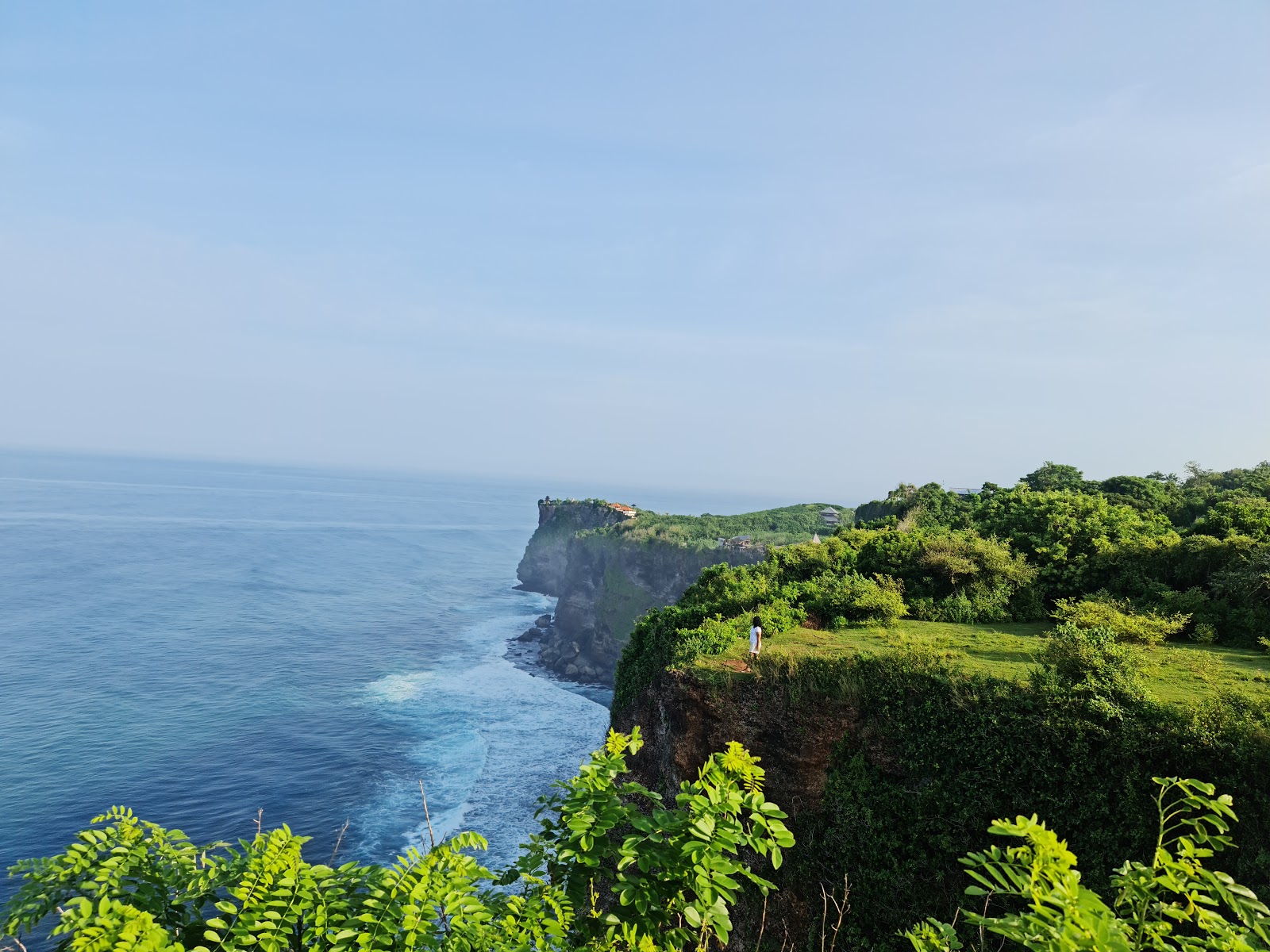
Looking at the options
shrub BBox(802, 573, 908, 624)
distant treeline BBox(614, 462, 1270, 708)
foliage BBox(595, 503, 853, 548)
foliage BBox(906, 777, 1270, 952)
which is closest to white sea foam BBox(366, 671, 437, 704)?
foliage BBox(595, 503, 853, 548)

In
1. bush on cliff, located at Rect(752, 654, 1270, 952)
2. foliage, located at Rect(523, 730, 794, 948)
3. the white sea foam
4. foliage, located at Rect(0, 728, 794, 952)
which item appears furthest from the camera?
the white sea foam

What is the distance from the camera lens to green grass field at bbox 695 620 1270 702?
45.4 ft

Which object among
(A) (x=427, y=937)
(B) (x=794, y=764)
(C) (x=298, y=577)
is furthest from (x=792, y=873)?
(C) (x=298, y=577)

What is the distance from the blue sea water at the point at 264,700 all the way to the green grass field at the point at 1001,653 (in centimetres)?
1618

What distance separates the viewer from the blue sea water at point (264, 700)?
97.0 feet

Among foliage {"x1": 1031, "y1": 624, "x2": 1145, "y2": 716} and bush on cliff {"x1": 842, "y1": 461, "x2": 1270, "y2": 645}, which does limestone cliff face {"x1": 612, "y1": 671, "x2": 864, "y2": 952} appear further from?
bush on cliff {"x1": 842, "y1": 461, "x2": 1270, "y2": 645}

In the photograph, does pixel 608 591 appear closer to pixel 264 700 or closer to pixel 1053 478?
pixel 264 700

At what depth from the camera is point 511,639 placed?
6488cm

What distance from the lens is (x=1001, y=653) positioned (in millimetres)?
16438

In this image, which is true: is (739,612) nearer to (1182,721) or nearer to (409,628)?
(1182,721)

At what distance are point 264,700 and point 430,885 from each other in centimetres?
4549

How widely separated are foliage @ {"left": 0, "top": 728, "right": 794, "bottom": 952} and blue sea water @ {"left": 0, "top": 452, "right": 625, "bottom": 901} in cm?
2427

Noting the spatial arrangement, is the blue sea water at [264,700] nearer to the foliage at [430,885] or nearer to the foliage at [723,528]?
the foliage at [723,528]

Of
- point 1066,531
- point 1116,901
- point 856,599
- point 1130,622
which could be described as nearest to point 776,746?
point 856,599
